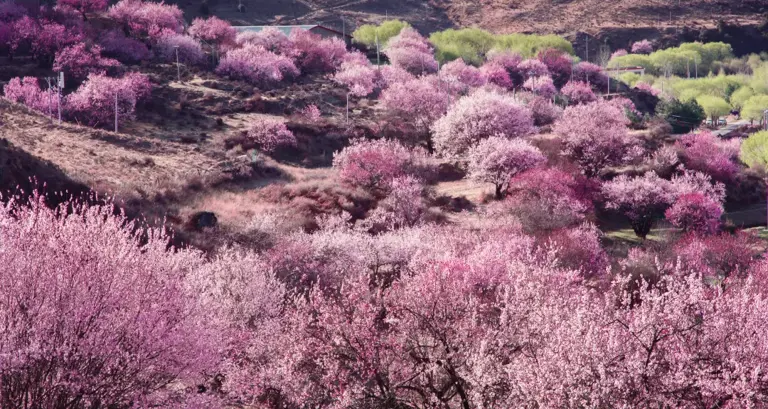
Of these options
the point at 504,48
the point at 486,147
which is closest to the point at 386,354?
the point at 486,147

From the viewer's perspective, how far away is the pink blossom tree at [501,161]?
4769 centimetres

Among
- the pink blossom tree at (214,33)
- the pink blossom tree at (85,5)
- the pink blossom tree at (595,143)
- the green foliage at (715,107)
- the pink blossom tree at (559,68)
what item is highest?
the pink blossom tree at (85,5)

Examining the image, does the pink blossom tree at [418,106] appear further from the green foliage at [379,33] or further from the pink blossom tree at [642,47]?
the pink blossom tree at [642,47]

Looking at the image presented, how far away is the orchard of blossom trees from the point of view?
11766 mm

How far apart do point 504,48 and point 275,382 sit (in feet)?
345

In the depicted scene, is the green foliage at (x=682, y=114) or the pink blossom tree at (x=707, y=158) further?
A: the green foliage at (x=682, y=114)

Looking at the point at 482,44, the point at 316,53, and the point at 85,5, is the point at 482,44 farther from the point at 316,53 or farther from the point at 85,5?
the point at 85,5

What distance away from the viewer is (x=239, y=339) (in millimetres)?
16781

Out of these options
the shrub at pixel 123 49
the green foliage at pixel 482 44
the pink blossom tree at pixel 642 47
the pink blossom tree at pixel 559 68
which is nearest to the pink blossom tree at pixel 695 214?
the shrub at pixel 123 49

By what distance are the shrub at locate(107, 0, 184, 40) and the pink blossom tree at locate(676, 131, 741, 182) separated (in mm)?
47894

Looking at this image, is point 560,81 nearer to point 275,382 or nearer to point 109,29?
point 109,29

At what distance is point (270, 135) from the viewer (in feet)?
178

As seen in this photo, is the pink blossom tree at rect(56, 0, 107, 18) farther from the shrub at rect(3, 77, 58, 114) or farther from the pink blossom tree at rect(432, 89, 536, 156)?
the pink blossom tree at rect(432, 89, 536, 156)

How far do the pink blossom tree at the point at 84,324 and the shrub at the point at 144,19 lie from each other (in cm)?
6577
